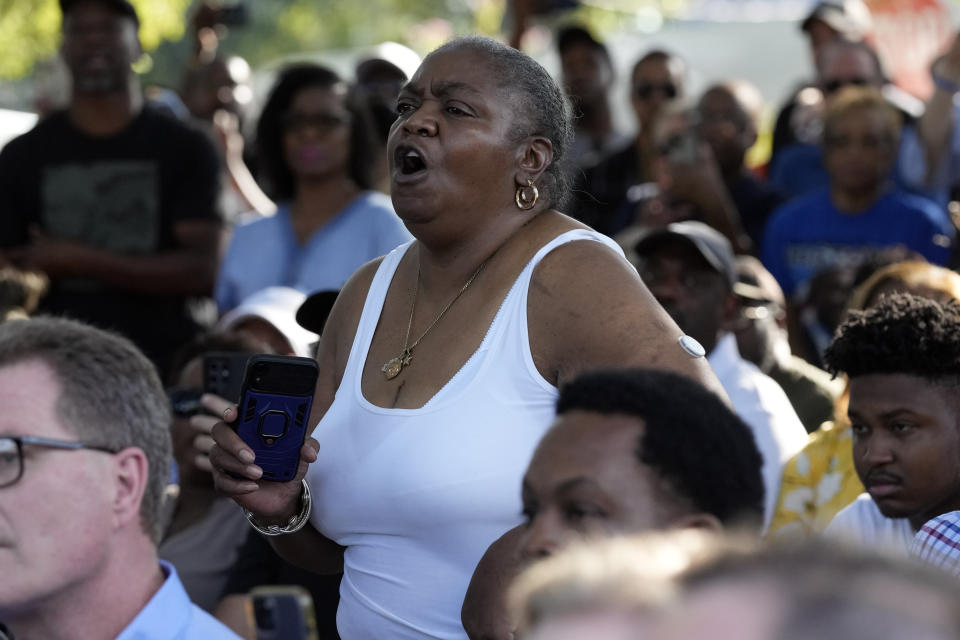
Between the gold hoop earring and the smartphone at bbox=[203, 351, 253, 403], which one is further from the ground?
the gold hoop earring

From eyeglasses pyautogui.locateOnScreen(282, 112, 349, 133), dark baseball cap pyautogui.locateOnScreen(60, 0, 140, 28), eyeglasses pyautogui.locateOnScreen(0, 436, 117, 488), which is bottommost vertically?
eyeglasses pyautogui.locateOnScreen(0, 436, 117, 488)

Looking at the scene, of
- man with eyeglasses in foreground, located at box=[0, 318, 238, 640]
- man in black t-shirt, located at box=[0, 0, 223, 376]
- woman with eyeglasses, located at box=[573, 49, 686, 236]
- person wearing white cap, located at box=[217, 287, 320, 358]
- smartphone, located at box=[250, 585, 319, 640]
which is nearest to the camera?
man with eyeglasses in foreground, located at box=[0, 318, 238, 640]

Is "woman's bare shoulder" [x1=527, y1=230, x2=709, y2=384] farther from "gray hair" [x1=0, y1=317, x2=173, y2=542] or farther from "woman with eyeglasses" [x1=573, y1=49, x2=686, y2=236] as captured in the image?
"woman with eyeglasses" [x1=573, y1=49, x2=686, y2=236]

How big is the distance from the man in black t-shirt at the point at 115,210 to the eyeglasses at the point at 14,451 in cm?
320

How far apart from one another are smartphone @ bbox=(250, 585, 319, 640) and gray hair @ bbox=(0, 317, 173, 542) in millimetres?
1290

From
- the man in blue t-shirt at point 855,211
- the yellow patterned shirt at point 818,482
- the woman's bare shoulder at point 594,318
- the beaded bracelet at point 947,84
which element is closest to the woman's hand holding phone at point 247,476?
the woman's bare shoulder at point 594,318

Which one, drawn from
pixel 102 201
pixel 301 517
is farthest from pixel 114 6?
pixel 301 517

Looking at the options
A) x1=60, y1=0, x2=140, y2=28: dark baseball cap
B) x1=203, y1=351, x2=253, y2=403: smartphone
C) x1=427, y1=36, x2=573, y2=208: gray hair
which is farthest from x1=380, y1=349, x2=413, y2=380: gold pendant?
x1=60, y1=0, x2=140, y2=28: dark baseball cap

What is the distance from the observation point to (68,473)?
8.33ft

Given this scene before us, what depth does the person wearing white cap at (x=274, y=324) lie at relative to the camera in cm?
461

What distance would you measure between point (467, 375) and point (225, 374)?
1040mm

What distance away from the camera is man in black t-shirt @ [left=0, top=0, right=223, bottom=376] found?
5.71 metres

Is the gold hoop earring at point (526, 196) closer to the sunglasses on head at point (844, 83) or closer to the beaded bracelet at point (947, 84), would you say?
the beaded bracelet at point (947, 84)

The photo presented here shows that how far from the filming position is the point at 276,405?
2.68 metres
